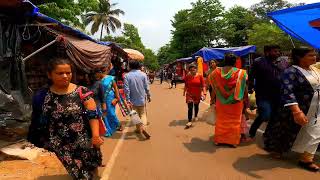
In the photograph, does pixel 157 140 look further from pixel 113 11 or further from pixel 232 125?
pixel 113 11

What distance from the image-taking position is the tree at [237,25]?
50.7 meters

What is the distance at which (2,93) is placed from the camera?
6.90 metres

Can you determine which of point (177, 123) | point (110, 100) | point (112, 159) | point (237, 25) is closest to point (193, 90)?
point (177, 123)

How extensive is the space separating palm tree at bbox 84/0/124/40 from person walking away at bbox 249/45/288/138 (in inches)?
1945

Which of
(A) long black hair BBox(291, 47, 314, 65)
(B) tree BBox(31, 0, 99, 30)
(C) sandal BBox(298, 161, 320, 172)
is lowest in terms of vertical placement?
(C) sandal BBox(298, 161, 320, 172)

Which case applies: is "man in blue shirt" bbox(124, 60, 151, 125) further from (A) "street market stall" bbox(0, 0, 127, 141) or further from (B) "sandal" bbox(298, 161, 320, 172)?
(B) "sandal" bbox(298, 161, 320, 172)

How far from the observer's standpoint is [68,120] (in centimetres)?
421

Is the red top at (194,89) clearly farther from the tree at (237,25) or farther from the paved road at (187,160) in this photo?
the tree at (237,25)

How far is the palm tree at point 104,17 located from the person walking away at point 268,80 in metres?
49.4

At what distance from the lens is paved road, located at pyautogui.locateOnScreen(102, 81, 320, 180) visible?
5336 millimetres

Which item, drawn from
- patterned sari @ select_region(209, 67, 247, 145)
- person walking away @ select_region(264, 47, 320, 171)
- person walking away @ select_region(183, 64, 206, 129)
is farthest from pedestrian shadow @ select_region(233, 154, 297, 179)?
person walking away @ select_region(183, 64, 206, 129)

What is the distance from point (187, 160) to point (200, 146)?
43.4 inches

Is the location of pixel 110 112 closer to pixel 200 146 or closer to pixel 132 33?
pixel 200 146

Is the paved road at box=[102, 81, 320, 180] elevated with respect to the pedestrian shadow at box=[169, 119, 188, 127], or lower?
elevated
